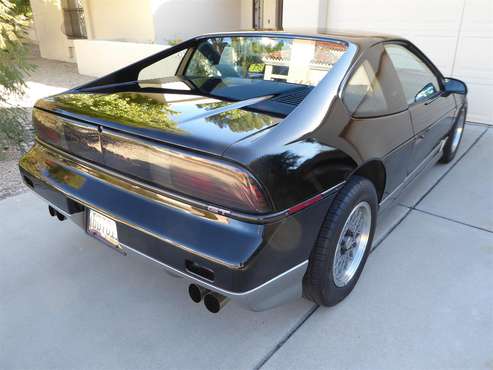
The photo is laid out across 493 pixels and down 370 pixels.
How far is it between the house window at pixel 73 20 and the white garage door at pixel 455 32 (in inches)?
381

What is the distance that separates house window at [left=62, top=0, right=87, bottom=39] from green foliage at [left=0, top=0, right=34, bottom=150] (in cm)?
902

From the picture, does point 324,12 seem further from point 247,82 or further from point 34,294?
point 34,294

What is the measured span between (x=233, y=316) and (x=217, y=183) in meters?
0.99

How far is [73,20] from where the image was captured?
41.4 feet

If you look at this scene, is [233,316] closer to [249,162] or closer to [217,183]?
[217,183]

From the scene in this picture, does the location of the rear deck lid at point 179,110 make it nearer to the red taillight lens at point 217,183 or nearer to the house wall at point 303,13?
the red taillight lens at point 217,183

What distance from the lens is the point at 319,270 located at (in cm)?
196

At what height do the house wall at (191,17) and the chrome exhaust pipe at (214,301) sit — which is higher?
the house wall at (191,17)

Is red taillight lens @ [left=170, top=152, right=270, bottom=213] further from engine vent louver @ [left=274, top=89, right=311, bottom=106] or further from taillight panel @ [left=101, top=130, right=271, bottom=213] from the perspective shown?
engine vent louver @ [left=274, top=89, right=311, bottom=106]

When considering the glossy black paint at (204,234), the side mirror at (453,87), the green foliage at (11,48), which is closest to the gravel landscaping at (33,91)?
the green foliage at (11,48)

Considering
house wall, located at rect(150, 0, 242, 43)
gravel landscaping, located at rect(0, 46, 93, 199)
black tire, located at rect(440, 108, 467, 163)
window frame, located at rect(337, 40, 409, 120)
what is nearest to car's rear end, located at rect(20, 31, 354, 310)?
window frame, located at rect(337, 40, 409, 120)

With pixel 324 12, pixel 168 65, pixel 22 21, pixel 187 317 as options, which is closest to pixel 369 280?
pixel 187 317

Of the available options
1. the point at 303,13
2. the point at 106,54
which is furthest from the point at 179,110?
the point at 106,54

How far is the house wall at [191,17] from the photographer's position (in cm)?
940
